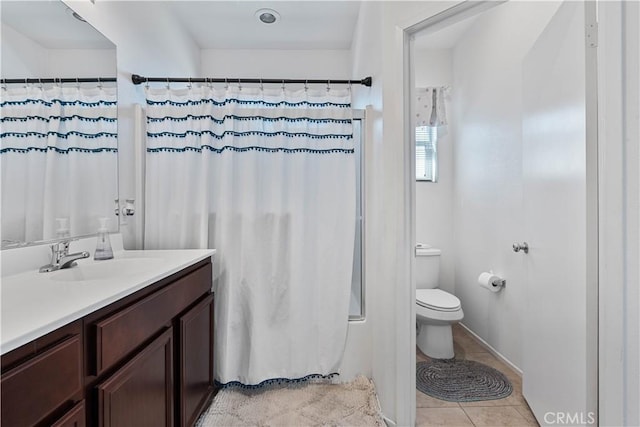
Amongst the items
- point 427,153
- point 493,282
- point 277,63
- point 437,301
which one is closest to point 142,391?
point 437,301

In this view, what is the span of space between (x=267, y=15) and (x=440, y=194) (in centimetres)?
210

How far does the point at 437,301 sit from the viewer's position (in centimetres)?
220

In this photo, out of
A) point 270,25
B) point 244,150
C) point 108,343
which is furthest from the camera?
point 270,25

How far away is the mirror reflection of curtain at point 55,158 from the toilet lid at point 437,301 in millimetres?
2069

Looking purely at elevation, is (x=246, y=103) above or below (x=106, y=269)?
above

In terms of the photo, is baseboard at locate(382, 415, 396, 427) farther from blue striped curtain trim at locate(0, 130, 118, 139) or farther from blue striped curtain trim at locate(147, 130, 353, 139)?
blue striped curtain trim at locate(0, 130, 118, 139)

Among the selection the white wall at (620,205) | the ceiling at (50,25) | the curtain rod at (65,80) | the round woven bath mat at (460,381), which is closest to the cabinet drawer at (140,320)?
the curtain rod at (65,80)

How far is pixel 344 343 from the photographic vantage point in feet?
5.86

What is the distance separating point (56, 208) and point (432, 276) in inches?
98.7

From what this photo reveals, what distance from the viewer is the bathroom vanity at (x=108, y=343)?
61 cm

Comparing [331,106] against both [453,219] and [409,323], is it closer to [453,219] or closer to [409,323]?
[409,323]

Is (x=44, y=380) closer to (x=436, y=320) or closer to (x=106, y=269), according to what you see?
(x=106, y=269)

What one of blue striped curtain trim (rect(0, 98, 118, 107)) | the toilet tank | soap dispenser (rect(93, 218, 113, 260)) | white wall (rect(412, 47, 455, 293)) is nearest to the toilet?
the toilet tank

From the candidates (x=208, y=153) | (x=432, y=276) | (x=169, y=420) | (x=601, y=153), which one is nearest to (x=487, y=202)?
(x=432, y=276)
